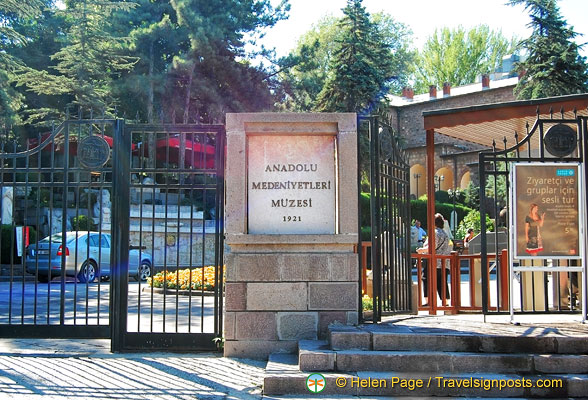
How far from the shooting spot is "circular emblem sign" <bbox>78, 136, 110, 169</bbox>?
7211mm

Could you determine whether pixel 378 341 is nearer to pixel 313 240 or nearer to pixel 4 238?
pixel 313 240

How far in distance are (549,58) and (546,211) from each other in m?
21.7

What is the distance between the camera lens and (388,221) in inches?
303

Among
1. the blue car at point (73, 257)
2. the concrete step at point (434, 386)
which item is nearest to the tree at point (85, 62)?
the blue car at point (73, 257)

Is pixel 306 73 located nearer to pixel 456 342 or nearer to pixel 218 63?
pixel 218 63

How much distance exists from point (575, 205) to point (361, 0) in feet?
87.6

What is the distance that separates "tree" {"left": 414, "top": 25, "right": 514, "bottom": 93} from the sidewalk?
5459cm

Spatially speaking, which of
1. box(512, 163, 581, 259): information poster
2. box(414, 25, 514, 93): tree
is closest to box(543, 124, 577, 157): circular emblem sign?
box(512, 163, 581, 259): information poster

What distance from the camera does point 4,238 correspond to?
2294 cm

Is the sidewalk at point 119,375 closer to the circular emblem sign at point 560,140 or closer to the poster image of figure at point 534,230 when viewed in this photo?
the poster image of figure at point 534,230

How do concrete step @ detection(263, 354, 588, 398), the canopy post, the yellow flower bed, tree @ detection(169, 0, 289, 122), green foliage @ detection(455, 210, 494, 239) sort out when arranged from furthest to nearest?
green foliage @ detection(455, 210, 494, 239) → tree @ detection(169, 0, 289, 122) → the yellow flower bed → the canopy post → concrete step @ detection(263, 354, 588, 398)

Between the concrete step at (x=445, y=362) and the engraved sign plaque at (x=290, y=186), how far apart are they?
1586 millimetres

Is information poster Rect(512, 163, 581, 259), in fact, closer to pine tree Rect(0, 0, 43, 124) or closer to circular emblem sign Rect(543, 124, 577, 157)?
circular emblem sign Rect(543, 124, 577, 157)

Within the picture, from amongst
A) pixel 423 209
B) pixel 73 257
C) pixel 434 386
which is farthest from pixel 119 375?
pixel 423 209
